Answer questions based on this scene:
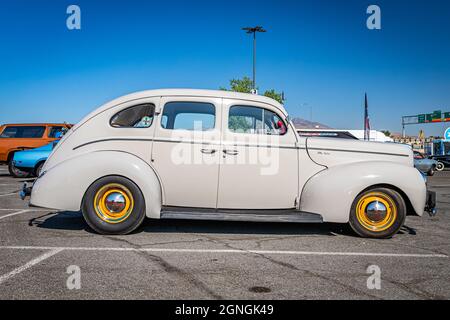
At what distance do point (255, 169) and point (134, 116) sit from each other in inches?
73.0

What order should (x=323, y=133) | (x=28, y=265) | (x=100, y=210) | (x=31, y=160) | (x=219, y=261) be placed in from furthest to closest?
(x=31, y=160), (x=323, y=133), (x=100, y=210), (x=219, y=261), (x=28, y=265)

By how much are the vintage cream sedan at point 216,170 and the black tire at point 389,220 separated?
13 mm

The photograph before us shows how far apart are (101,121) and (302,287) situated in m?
3.64

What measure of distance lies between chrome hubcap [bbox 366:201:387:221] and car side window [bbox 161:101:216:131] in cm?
238

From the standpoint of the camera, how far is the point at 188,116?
5727 millimetres

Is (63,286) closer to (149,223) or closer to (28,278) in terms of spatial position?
(28,278)

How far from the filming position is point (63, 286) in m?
3.39

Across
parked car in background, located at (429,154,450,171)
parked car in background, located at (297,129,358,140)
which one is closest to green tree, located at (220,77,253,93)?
parked car in background, located at (429,154,450,171)

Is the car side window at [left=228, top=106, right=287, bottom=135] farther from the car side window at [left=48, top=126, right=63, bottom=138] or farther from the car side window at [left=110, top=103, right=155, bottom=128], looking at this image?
the car side window at [left=48, top=126, right=63, bottom=138]

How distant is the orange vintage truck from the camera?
16.0 meters

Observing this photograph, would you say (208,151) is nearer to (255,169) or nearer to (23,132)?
(255,169)

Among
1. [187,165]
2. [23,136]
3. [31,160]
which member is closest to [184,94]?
[187,165]

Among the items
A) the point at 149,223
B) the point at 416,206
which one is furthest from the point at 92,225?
the point at 416,206
